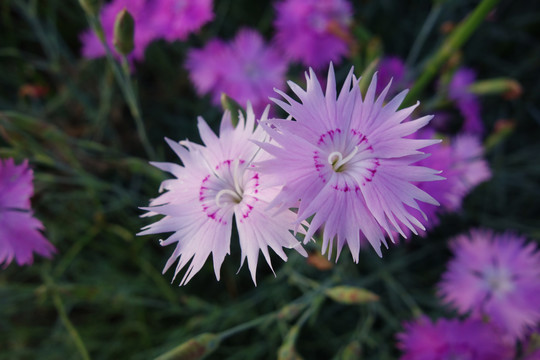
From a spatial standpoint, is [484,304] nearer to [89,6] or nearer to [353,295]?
[353,295]

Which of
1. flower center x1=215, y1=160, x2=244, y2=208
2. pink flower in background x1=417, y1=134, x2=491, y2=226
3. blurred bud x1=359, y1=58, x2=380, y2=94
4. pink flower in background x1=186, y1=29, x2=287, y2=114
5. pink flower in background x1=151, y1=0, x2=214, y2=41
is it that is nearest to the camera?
flower center x1=215, y1=160, x2=244, y2=208

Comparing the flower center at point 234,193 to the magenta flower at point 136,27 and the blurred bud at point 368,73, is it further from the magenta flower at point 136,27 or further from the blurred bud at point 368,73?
the magenta flower at point 136,27

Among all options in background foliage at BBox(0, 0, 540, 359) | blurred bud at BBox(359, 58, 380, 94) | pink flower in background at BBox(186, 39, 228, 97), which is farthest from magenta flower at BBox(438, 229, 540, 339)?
pink flower in background at BBox(186, 39, 228, 97)

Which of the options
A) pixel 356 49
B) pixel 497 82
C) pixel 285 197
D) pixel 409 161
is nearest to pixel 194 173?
pixel 285 197

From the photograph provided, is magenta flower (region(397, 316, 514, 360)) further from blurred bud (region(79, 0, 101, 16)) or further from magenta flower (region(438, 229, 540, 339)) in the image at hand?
blurred bud (region(79, 0, 101, 16))

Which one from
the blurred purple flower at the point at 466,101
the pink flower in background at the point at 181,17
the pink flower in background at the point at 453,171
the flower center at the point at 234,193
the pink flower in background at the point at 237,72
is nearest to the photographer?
the flower center at the point at 234,193

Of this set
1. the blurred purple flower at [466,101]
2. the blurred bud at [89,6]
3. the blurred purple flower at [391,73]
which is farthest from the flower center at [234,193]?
the blurred purple flower at [466,101]

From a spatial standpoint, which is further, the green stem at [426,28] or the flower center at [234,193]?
the green stem at [426,28]
